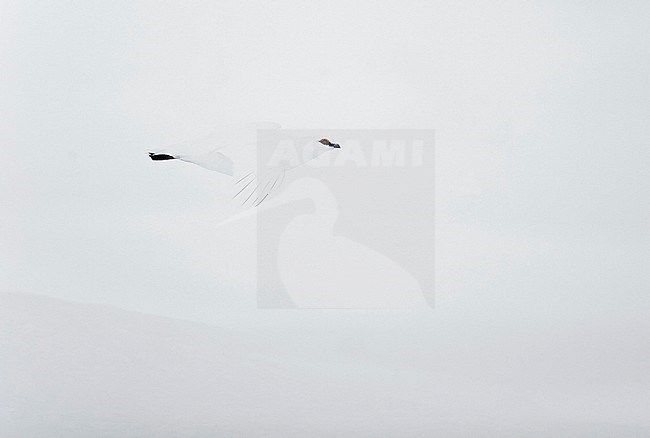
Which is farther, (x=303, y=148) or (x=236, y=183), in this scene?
(x=303, y=148)

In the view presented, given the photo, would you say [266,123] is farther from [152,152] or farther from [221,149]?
[152,152]

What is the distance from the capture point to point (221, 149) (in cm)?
614

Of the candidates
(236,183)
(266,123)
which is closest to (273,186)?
(236,183)

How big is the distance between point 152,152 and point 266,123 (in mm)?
1079

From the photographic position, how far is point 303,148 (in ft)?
21.4

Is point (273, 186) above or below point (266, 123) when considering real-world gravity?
below

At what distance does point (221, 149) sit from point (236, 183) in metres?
0.44

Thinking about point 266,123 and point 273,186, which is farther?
point 266,123

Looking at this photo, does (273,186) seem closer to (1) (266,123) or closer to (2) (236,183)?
(2) (236,183)

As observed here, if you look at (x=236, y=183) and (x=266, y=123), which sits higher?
(x=266, y=123)

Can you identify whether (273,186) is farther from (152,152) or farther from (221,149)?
(152,152)

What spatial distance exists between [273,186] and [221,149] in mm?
558

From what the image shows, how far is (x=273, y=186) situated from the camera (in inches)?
236

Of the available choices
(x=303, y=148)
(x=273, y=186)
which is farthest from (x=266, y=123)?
(x=273, y=186)
